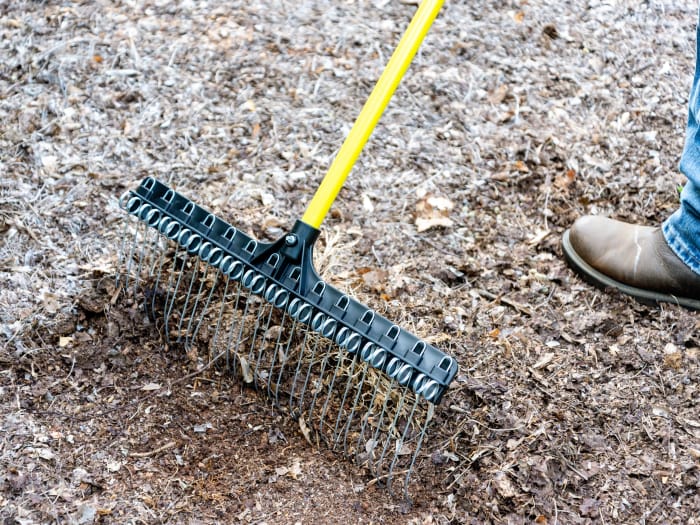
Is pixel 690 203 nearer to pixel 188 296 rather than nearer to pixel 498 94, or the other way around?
pixel 498 94

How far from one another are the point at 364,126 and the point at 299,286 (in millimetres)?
568

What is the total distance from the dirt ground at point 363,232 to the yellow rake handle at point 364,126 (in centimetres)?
43

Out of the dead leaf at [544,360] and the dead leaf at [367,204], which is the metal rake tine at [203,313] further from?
the dead leaf at [544,360]

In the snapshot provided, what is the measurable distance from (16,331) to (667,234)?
7.87ft

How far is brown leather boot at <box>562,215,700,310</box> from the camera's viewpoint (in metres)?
2.72

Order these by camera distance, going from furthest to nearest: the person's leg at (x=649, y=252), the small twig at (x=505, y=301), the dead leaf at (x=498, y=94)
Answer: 1. the dead leaf at (x=498, y=94)
2. the small twig at (x=505, y=301)
3. the person's leg at (x=649, y=252)

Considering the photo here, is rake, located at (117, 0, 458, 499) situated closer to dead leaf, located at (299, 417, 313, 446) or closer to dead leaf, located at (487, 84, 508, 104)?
dead leaf, located at (299, 417, 313, 446)

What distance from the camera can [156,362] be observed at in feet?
8.23

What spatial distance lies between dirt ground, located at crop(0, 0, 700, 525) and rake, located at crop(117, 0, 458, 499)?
0.29 ft

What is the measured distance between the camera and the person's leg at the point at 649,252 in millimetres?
2611

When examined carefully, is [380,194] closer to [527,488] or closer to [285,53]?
[285,53]

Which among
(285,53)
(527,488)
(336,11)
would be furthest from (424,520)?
(336,11)

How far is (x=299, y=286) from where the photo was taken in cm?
226

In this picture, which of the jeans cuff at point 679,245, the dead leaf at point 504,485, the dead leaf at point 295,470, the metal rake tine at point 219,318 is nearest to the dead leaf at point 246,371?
the metal rake tine at point 219,318
